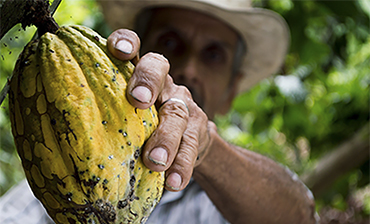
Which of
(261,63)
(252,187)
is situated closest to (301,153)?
(261,63)

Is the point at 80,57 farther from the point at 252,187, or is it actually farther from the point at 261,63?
the point at 261,63

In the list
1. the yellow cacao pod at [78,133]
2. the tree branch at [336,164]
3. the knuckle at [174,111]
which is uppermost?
the yellow cacao pod at [78,133]

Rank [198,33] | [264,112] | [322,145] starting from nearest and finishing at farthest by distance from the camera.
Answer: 1. [198,33]
2. [322,145]
3. [264,112]

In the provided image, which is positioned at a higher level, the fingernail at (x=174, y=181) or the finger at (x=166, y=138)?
the finger at (x=166, y=138)

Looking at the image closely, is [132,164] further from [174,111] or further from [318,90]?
[318,90]

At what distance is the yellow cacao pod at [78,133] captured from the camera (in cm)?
53

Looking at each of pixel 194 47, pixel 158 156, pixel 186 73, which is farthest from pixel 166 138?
pixel 194 47

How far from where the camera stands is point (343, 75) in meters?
2.70

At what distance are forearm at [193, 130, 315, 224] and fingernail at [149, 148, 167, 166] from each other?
0.40 metres

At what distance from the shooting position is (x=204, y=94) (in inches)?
72.1

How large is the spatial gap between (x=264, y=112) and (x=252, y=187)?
1436mm

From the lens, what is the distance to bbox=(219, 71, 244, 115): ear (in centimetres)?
221

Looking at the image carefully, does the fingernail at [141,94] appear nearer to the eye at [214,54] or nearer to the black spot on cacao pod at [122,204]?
the black spot on cacao pod at [122,204]

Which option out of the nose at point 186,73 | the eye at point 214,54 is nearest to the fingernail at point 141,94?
the nose at point 186,73
